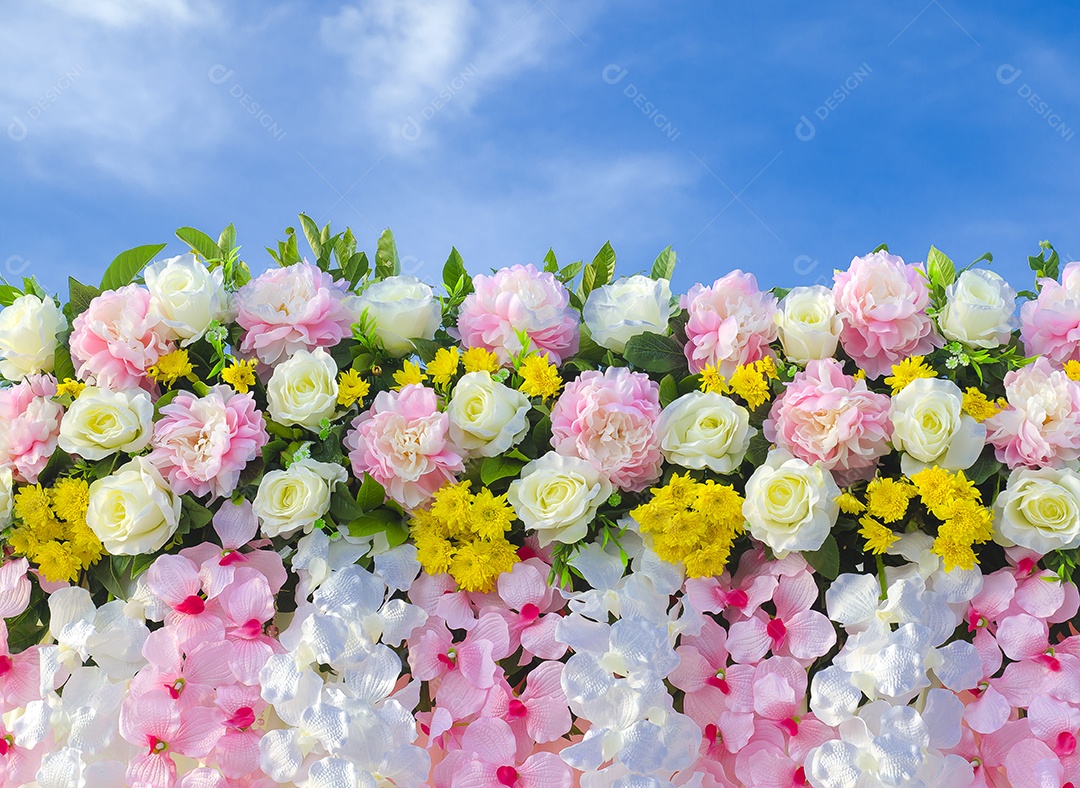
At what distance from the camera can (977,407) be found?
174 cm

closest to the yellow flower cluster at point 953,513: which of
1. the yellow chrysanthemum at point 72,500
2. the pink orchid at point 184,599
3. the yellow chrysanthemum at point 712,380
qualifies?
the yellow chrysanthemum at point 712,380

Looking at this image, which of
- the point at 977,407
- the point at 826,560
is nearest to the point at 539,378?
the point at 826,560

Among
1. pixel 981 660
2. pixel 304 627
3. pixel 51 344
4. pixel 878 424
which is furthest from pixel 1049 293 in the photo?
pixel 51 344

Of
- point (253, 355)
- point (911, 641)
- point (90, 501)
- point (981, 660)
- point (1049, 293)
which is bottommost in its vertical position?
point (981, 660)

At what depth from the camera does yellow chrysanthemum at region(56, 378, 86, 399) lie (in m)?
1.87

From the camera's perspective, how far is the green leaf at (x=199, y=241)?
2117 mm

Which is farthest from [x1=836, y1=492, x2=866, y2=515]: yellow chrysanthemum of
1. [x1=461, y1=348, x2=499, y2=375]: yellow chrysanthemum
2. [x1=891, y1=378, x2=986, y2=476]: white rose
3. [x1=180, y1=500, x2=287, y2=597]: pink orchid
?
[x1=180, y1=500, x2=287, y2=597]: pink orchid

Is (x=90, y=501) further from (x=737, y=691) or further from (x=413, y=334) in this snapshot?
(x=737, y=691)

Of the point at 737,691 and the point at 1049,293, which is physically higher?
the point at 1049,293

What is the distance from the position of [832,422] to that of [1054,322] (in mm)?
577

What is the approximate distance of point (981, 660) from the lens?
1.65 meters

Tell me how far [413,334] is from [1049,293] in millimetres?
1324

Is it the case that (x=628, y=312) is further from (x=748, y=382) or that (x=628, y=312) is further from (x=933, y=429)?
(x=933, y=429)

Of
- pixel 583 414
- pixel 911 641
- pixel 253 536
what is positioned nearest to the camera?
pixel 911 641
